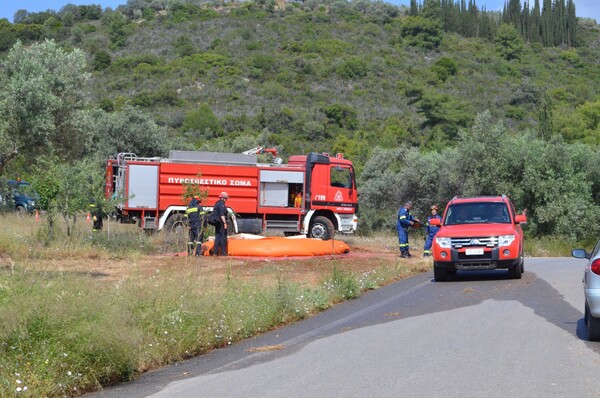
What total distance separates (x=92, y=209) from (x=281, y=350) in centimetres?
1688

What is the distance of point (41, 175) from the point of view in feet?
75.0

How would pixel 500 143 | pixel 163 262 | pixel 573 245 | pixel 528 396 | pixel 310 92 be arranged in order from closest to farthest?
pixel 528 396, pixel 163 262, pixel 573 245, pixel 500 143, pixel 310 92

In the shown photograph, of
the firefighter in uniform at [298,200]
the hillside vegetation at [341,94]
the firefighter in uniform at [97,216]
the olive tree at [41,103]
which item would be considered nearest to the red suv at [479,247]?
the hillside vegetation at [341,94]

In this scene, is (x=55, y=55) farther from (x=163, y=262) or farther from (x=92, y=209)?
(x=163, y=262)

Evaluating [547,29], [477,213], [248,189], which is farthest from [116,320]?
[547,29]

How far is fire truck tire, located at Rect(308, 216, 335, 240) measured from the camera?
31078 mm

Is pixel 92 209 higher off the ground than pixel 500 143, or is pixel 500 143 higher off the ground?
pixel 500 143

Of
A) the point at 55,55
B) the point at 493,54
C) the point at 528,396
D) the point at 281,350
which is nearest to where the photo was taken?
the point at 528,396

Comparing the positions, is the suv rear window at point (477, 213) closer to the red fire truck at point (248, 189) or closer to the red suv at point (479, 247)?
the red suv at point (479, 247)

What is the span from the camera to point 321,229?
102 feet

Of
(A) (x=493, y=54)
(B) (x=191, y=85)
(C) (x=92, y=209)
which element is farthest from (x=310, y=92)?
(C) (x=92, y=209)

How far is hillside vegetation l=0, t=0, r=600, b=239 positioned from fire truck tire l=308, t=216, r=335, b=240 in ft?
26.1

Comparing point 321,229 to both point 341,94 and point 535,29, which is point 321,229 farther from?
point 535,29

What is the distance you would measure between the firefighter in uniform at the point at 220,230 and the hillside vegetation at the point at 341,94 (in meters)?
3.84
